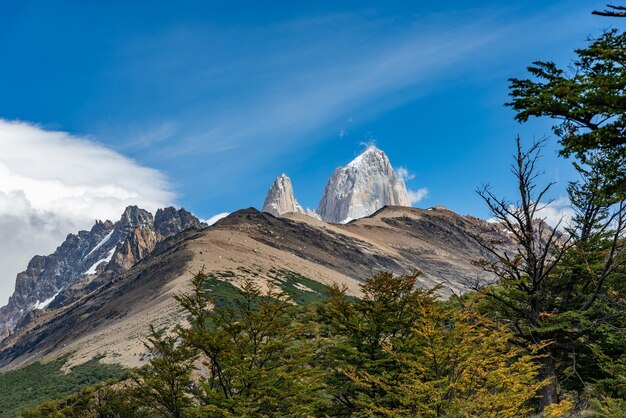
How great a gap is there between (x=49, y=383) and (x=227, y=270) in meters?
42.7

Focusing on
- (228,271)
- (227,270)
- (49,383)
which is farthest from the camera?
(227,270)

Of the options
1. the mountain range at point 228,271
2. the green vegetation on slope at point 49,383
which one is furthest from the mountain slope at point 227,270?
the green vegetation on slope at point 49,383

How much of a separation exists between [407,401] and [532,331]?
4.76 metres

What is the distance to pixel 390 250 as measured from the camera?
190m

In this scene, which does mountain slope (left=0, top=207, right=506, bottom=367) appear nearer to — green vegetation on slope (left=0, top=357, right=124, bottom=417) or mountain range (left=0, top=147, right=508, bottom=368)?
mountain range (left=0, top=147, right=508, bottom=368)

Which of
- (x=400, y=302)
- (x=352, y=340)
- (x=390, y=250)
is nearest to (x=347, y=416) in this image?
(x=352, y=340)

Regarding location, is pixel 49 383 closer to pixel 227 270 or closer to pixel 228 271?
pixel 228 271

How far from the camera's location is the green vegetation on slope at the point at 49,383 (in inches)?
2265

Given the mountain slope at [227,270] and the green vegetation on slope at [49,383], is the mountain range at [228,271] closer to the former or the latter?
the mountain slope at [227,270]

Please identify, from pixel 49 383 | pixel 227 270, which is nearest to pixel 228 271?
pixel 227 270

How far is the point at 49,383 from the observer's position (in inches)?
2603

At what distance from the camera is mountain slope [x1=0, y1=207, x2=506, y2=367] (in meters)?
81.5

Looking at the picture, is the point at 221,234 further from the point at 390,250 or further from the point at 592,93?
the point at 592,93

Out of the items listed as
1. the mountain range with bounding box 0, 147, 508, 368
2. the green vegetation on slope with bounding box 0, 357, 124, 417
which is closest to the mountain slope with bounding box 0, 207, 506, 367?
the mountain range with bounding box 0, 147, 508, 368
